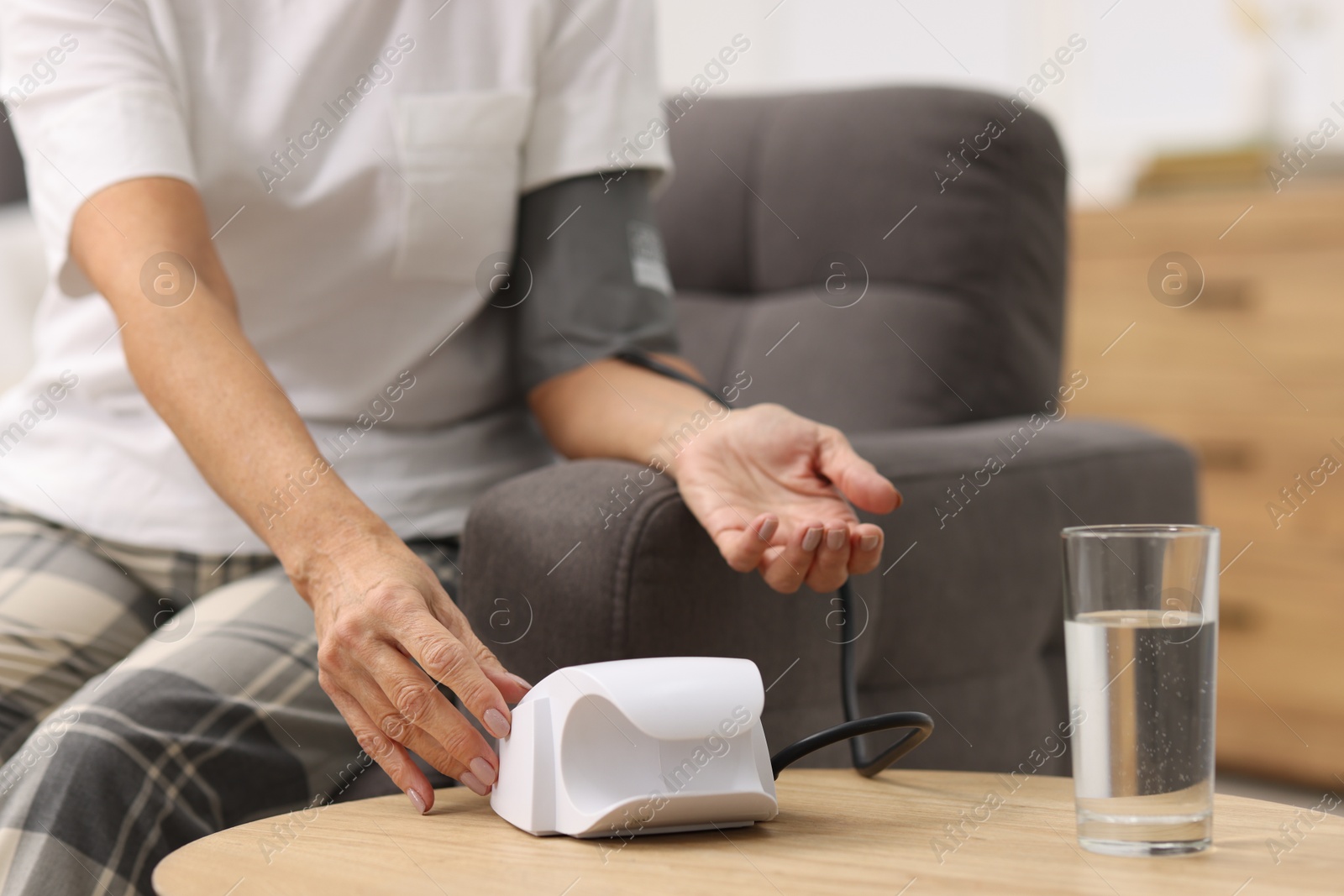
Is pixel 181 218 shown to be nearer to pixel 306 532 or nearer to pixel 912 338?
pixel 306 532

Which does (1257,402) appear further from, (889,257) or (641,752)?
(641,752)

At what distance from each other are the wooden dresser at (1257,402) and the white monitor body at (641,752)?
1.56m

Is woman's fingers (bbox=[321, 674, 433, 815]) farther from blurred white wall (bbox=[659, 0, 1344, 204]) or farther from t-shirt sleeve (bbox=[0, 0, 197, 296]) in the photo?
blurred white wall (bbox=[659, 0, 1344, 204])

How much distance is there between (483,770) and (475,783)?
14mm

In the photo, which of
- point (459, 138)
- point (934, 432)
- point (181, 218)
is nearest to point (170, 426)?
point (181, 218)

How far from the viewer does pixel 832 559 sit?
662 mm

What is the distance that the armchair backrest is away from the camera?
115 cm

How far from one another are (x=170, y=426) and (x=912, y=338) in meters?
0.66

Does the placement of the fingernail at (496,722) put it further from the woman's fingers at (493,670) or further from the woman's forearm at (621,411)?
the woman's forearm at (621,411)

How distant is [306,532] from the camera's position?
0.65m

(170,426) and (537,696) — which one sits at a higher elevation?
(170,426)

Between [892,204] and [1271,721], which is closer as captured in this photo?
[892,204]

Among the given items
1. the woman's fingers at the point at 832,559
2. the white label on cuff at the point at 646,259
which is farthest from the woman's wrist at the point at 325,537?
the white label on cuff at the point at 646,259

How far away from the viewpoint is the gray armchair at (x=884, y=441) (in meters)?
0.71
